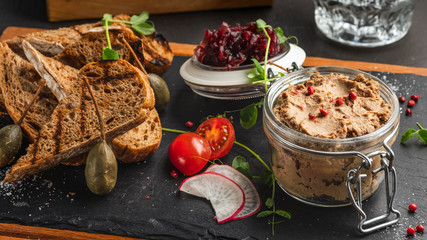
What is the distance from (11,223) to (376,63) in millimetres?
3135

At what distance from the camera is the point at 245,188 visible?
3.22 metres

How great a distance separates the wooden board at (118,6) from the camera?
5352 millimetres

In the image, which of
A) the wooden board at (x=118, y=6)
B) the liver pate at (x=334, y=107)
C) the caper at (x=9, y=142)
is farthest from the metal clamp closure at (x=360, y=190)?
the wooden board at (x=118, y=6)

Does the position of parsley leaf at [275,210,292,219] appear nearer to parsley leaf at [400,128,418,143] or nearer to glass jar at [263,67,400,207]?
glass jar at [263,67,400,207]

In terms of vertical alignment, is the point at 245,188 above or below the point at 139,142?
below

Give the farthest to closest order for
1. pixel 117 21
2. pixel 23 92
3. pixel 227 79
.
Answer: pixel 117 21 → pixel 227 79 → pixel 23 92

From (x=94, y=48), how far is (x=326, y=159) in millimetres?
2014

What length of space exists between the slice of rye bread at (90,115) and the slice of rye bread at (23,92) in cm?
31

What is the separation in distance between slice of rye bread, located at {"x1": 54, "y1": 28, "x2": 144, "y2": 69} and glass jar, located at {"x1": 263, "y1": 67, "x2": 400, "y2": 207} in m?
1.24

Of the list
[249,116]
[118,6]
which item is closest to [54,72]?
[249,116]

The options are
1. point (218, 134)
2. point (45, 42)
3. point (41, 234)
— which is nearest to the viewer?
point (41, 234)

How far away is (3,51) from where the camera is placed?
3881mm

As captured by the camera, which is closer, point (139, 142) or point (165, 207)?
point (165, 207)

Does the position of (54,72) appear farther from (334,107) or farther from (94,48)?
(334,107)
